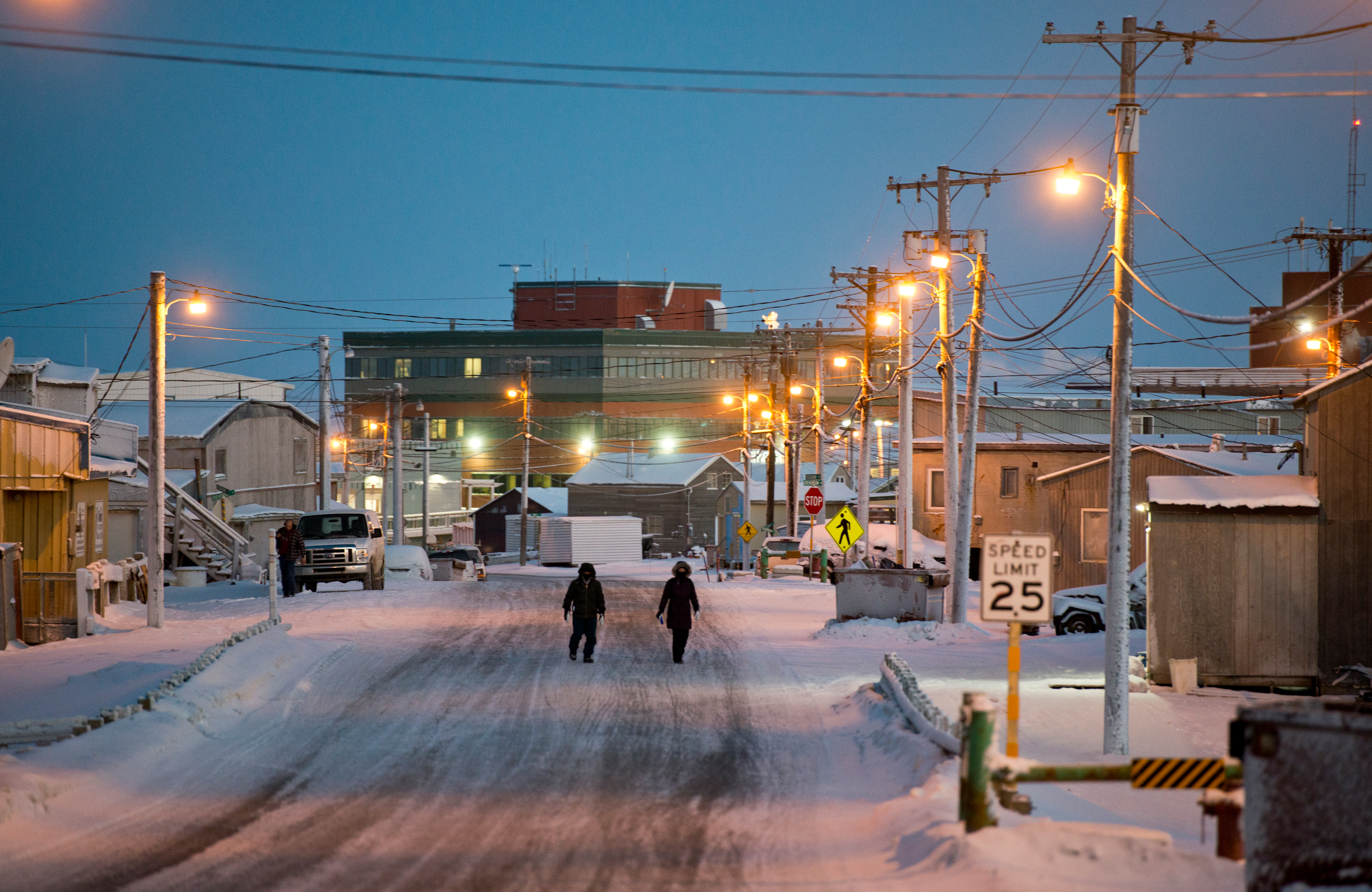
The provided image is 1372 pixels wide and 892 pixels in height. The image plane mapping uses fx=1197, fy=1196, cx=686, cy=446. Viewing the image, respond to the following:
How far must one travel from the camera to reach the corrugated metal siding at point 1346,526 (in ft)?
60.3

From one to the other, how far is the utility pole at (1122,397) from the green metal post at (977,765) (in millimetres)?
4713

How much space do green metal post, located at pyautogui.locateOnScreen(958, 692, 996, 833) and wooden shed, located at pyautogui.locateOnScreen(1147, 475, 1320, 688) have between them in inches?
468

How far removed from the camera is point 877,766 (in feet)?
38.0

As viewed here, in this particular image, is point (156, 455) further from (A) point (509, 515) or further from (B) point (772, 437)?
(A) point (509, 515)

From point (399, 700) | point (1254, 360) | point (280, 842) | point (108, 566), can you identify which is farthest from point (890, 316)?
point (1254, 360)

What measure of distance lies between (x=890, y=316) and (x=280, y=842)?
3210 cm

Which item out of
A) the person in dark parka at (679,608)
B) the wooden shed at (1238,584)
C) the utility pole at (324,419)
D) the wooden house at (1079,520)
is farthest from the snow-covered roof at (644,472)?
the wooden shed at (1238,584)

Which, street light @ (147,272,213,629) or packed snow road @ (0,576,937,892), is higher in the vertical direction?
street light @ (147,272,213,629)

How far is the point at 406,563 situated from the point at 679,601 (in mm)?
19503

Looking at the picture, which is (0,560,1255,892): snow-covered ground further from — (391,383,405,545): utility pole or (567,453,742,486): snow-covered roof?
(567,453,742,486): snow-covered roof

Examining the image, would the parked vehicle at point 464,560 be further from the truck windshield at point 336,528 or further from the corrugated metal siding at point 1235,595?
the corrugated metal siding at point 1235,595

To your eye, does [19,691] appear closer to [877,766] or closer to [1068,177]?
[877,766]

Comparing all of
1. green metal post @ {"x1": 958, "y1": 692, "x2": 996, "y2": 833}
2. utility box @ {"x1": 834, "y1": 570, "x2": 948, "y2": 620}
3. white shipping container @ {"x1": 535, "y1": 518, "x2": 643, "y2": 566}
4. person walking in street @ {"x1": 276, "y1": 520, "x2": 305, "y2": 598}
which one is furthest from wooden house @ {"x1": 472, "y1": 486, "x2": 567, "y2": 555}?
green metal post @ {"x1": 958, "y1": 692, "x2": 996, "y2": 833}

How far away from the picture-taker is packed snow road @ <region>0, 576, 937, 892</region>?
27.3ft
